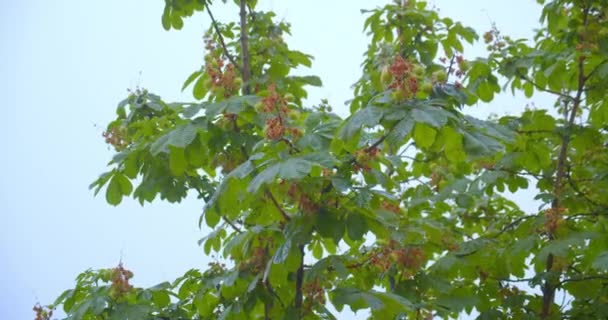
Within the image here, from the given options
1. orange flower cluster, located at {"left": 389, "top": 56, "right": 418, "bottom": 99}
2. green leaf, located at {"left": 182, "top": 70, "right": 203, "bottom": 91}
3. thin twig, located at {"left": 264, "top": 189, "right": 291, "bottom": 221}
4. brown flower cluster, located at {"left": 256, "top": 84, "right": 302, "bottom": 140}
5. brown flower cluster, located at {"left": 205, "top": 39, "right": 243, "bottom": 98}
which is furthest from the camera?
green leaf, located at {"left": 182, "top": 70, "right": 203, "bottom": 91}

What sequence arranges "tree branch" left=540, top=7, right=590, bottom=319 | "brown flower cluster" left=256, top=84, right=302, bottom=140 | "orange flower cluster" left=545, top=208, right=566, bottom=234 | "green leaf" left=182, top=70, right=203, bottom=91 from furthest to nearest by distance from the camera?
1. "tree branch" left=540, top=7, right=590, bottom=319
2. "green leaf" left=182, top=70, right=203, bottom=91
3. "orange flower cluster" left=545, top=208, right=566, bottom=234
4. "brown flower cluster" left=256, top=84, right=302, bottom=140

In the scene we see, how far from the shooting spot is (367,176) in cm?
175

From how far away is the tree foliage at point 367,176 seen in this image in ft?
5.35

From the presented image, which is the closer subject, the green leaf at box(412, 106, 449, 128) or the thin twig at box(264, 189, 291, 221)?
the green leaf at box(412, 106, 449, 128)

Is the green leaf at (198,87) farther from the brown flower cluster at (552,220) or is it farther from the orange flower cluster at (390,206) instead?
the brown flower cluster at (552,220)

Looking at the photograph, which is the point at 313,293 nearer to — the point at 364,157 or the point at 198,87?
the point at 364,157

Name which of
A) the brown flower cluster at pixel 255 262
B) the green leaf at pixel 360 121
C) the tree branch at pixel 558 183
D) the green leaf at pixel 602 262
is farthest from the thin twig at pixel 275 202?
the tree branch at pixel 558 183

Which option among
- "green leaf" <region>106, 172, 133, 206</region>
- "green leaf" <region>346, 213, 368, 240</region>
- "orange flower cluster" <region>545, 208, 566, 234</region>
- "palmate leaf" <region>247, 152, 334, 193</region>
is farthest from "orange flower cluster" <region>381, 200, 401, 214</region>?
"green leaf" <region>106, 172, 133, 206</region>

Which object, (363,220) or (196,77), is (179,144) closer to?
(363,220)

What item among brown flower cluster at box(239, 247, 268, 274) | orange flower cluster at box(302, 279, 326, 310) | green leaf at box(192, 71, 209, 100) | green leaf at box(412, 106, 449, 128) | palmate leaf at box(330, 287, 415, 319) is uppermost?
green leaf at box(192, 71, 209, 100)

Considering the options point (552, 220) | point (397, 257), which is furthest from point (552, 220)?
point (397, 257)

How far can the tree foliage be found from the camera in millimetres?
1631

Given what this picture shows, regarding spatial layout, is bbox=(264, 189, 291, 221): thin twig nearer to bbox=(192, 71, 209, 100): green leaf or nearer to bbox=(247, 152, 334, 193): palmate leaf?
bbox=(247, 152, 334, 193): palmate leaf

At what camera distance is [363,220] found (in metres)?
1.70
